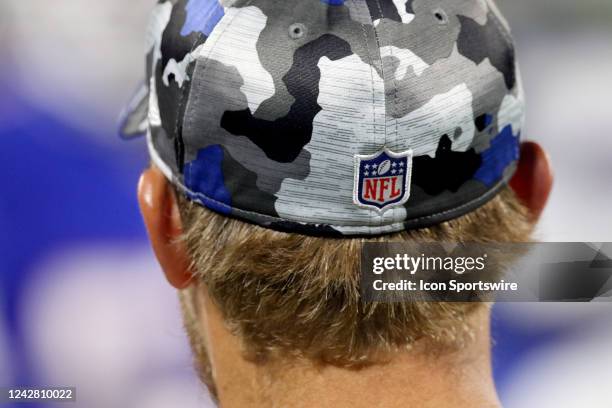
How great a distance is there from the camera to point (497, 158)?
3.65 ft

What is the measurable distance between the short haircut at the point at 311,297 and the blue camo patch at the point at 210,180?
0.02m

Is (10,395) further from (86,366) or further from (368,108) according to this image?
(368,108)

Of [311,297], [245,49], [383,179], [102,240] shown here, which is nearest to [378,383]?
[311,297]

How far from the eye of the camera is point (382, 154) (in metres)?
0.99

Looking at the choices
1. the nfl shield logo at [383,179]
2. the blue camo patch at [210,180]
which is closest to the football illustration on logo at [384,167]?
the nfl shield logo at [383,179]

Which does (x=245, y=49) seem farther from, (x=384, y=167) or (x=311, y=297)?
(x=311, y=297)

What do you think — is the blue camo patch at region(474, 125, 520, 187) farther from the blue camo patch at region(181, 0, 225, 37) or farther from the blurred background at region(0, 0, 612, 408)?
the blurred background at region(0, 0, 612, 408)

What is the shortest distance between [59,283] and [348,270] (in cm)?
161

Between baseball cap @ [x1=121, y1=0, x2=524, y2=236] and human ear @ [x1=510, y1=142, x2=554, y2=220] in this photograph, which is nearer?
baseball cap @ [x1=121, y1=0, x2=524, y2=236]

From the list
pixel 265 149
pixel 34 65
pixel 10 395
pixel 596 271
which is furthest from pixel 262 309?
pixel 34 65

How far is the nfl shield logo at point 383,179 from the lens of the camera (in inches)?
39.3

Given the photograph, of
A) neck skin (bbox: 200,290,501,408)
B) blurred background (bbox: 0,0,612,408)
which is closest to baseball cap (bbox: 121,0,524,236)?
neck skin (bbox: 200,290,501,408)

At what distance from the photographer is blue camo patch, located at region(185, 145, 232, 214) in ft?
3.43

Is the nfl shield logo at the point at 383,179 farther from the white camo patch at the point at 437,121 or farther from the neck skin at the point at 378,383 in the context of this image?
the neck skin at the point at 378,383
